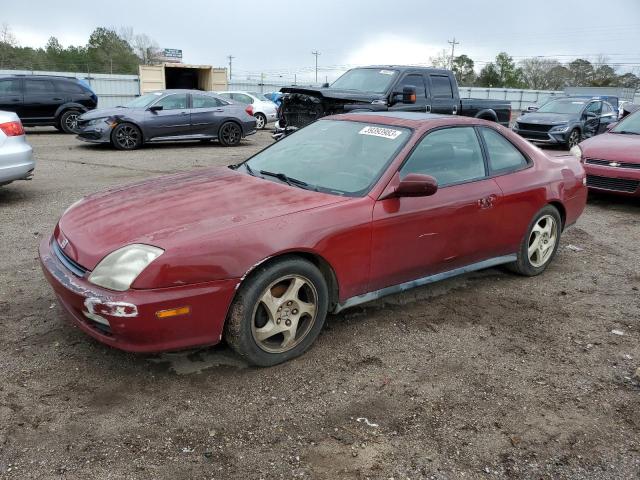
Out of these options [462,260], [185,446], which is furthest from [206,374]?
[462,260]

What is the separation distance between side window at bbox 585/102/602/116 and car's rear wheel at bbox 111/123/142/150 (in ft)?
38.7

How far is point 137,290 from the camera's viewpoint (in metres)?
2.78

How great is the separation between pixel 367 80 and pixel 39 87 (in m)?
9.98

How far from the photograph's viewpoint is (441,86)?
11.2 meters

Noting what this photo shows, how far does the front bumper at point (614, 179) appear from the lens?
25.2 feet

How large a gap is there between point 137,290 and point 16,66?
3573 cm

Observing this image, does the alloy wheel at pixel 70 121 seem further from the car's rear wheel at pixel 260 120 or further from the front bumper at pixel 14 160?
the front bumper at pixel 14 160

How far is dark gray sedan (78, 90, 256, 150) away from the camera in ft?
40.6

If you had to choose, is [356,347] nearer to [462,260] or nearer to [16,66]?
[462,260]

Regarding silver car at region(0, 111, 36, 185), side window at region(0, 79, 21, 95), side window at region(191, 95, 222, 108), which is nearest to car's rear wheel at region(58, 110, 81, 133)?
side window at region(0, 79, 21, 95)

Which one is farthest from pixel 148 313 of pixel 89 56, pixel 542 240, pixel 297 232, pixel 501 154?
pixel 89 56

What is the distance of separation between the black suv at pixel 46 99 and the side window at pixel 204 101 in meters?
3.70

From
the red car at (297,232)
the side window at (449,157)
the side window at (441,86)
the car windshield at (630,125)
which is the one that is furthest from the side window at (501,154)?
the side window at (441,86)

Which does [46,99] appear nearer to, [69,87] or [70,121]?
[69,87]
